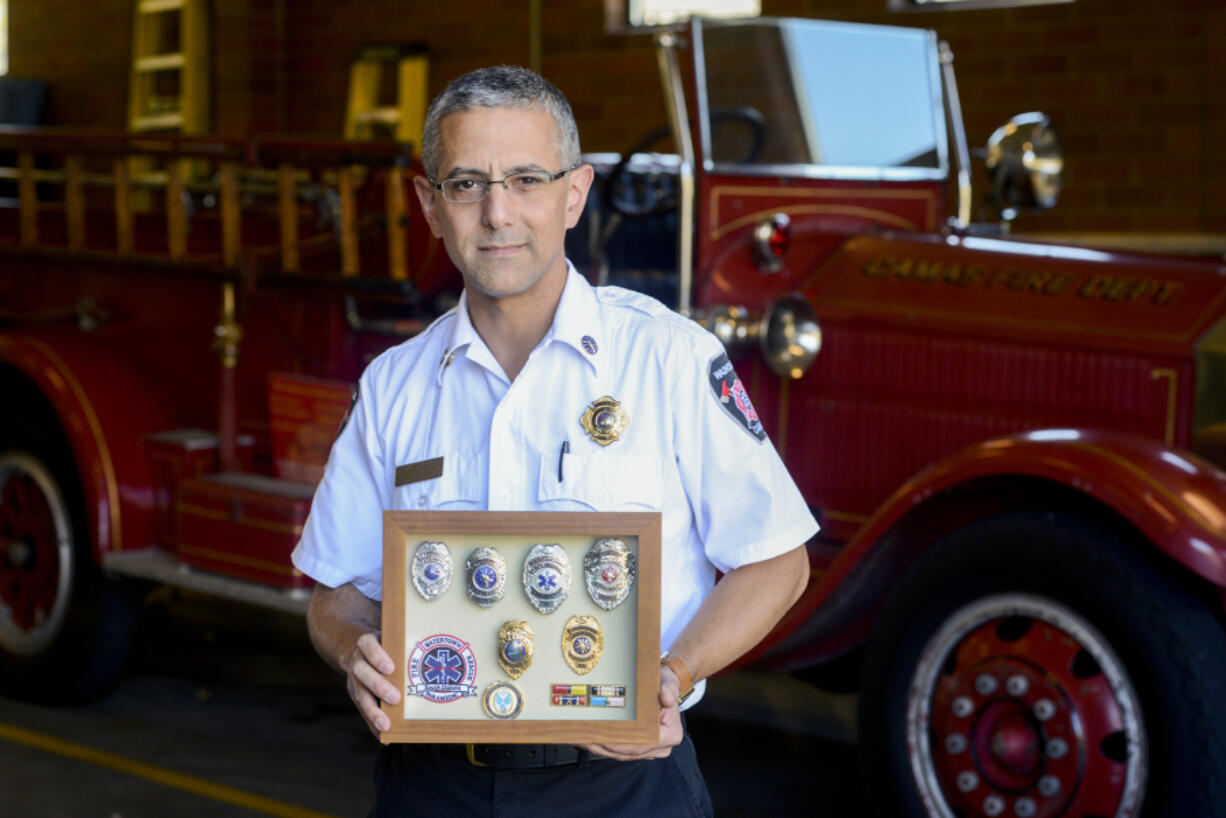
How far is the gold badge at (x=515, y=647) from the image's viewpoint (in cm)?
151

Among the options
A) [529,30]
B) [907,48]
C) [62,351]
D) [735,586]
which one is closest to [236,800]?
[62,351]

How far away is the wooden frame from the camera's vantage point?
4.88 feet

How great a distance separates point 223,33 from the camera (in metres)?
10.1

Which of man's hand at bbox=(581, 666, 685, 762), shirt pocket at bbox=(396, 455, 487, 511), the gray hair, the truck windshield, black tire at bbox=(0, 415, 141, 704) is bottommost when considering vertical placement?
black tire at bbox=(0, 415, 141, 704)

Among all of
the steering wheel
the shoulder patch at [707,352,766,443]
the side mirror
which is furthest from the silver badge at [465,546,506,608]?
the side mirror

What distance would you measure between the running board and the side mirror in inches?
85.6

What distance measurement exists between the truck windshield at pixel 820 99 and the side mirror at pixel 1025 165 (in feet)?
0.60

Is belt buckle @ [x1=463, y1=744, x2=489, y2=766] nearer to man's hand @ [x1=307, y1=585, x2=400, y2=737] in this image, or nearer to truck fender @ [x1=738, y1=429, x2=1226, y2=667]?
man's hand @ [x1=307, y1=585, x2=400, y2=737]

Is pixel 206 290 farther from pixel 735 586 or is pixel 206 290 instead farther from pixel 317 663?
pixel 735 586

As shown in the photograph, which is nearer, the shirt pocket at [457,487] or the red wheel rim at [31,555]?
the shirt pocket at [457,487]

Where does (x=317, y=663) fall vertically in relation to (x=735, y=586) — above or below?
below

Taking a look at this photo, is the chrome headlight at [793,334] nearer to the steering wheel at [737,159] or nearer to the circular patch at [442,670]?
the steering wheel at [737,159]

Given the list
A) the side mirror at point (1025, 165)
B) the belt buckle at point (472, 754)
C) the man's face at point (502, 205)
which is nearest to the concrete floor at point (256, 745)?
the side mirror at point (1025, 165)

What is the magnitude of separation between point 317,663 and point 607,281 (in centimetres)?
180
